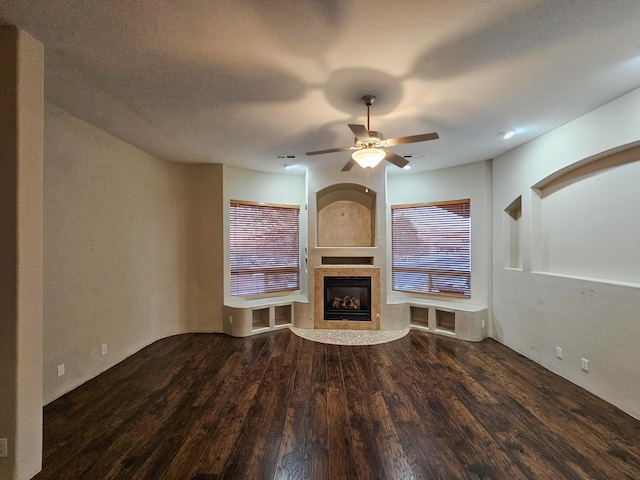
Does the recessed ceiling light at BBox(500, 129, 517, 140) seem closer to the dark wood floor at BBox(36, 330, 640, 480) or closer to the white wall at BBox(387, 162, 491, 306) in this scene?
the white wall at BBox(387, 162, 491, 306)

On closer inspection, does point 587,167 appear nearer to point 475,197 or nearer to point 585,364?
point 475,197

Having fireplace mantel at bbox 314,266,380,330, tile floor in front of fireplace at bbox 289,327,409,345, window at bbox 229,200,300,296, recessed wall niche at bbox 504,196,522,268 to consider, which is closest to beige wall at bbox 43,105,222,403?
window at bbox 229,200,300,296

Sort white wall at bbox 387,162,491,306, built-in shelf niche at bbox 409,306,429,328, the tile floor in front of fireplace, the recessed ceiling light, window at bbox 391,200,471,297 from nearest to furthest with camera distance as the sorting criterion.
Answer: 1. the recessed ceiling light
2. the tile floor in front of fireplace
3. white wall at bbox 387,162,491,306
4. window at bbox 391,200,471,297
5. built-in shelf niche at bbox 409,306,429,328

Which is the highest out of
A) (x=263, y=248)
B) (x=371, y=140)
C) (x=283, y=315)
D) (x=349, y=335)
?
(x=371, y=140)

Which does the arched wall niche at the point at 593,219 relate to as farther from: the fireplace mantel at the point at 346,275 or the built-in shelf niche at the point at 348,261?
the built-in shelf niche at the point at 348,261

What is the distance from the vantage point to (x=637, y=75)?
236 centimetres

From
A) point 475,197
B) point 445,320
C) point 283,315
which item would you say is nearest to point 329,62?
point 475,197

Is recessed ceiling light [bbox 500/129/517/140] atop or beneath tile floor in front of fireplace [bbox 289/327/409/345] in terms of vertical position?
atop

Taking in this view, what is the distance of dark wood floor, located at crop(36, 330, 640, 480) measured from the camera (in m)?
1.98

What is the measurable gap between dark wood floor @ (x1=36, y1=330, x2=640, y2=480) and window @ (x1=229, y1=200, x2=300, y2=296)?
1.83 m

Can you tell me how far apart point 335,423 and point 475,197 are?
4191mm

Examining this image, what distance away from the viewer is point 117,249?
373 cm

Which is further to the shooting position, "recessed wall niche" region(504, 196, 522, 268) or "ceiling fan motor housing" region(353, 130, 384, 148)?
"recessed wall niche" region(504, 196, 522, 268)

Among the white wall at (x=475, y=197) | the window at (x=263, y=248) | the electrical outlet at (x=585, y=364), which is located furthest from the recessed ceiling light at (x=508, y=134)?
the window at (x=263, y=248)
